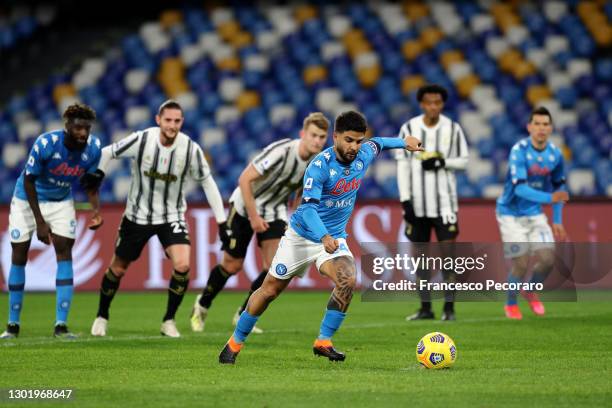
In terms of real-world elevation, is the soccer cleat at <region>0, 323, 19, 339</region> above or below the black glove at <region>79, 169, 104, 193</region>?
below

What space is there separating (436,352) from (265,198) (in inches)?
142

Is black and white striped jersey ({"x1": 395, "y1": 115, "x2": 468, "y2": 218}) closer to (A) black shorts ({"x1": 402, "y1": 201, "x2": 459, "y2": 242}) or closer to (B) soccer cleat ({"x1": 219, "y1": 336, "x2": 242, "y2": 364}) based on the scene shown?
(A) black shorts ({"x1": 402, "y1": 201, "x2": 459, "y2": 242})

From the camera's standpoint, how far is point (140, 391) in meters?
6.65

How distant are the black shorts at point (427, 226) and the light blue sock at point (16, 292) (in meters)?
4.08

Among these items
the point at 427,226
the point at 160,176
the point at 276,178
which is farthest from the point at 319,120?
the point at 427,226

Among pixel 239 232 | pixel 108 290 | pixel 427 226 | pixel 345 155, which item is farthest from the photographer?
pixel 427 226

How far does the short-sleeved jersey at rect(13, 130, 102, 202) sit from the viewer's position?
32.2 feet

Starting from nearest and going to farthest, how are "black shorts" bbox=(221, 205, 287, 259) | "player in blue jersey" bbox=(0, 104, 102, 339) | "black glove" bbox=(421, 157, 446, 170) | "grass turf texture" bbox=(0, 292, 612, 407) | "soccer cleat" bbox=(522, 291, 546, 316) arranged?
"grass turf texture" bbox=(0, 292, 612, 407) → "player in blue jersey" bbox=(0, 104, 102, 339) → "black shorts" bbox=(221, 205, 287, 259) → "black glove" bbox=(421, 157, 446, 170) → "soccer cleat" bbox=(522, 291, 546, 316)

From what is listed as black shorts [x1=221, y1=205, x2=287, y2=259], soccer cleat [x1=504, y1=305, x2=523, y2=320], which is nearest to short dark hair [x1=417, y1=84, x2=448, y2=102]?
black shorts [x1=221, y1=205, x2=287, y2=259]

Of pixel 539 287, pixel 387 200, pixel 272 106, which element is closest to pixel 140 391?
pixel 539 287

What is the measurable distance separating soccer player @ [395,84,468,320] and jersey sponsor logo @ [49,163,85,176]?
3528mm

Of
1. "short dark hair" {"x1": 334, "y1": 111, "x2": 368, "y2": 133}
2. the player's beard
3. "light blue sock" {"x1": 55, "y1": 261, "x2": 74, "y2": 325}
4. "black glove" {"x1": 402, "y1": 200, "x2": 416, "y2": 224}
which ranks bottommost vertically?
"light blue sock" {"x1": 55, "y1": 261, "x2": 74, "y2": 325}

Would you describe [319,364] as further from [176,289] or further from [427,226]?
[427,226]

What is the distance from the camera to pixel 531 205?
39.3ft
